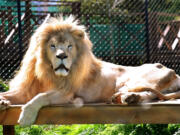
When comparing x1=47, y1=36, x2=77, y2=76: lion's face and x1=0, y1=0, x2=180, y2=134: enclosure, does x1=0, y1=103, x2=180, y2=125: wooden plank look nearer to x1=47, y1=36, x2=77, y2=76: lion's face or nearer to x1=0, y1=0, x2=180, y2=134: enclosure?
x1=47, y1=36, x2=77, y2=76: lion's face

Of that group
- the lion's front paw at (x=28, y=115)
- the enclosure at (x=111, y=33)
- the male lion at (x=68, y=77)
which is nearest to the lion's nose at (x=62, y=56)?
the male lion at (x=68, y=77)

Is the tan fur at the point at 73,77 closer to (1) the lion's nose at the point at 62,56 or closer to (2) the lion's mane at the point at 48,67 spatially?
(2) the lion's mane at the point at 48,67

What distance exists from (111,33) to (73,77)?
4185mm

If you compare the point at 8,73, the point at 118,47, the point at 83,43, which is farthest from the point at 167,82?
the point at 118,47

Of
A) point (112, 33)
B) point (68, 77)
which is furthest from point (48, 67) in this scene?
point (112, 33)

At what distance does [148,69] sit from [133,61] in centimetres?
385

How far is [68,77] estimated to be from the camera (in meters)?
3.09

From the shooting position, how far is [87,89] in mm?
3295

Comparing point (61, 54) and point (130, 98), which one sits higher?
point (61, 54)

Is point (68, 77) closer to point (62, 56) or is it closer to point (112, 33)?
point (62, 56)

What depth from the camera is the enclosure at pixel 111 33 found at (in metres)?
6.15

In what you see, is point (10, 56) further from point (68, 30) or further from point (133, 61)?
point (68, 30)

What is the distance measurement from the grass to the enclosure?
48.9 inches

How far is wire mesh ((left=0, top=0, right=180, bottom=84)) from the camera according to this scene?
6.16m
